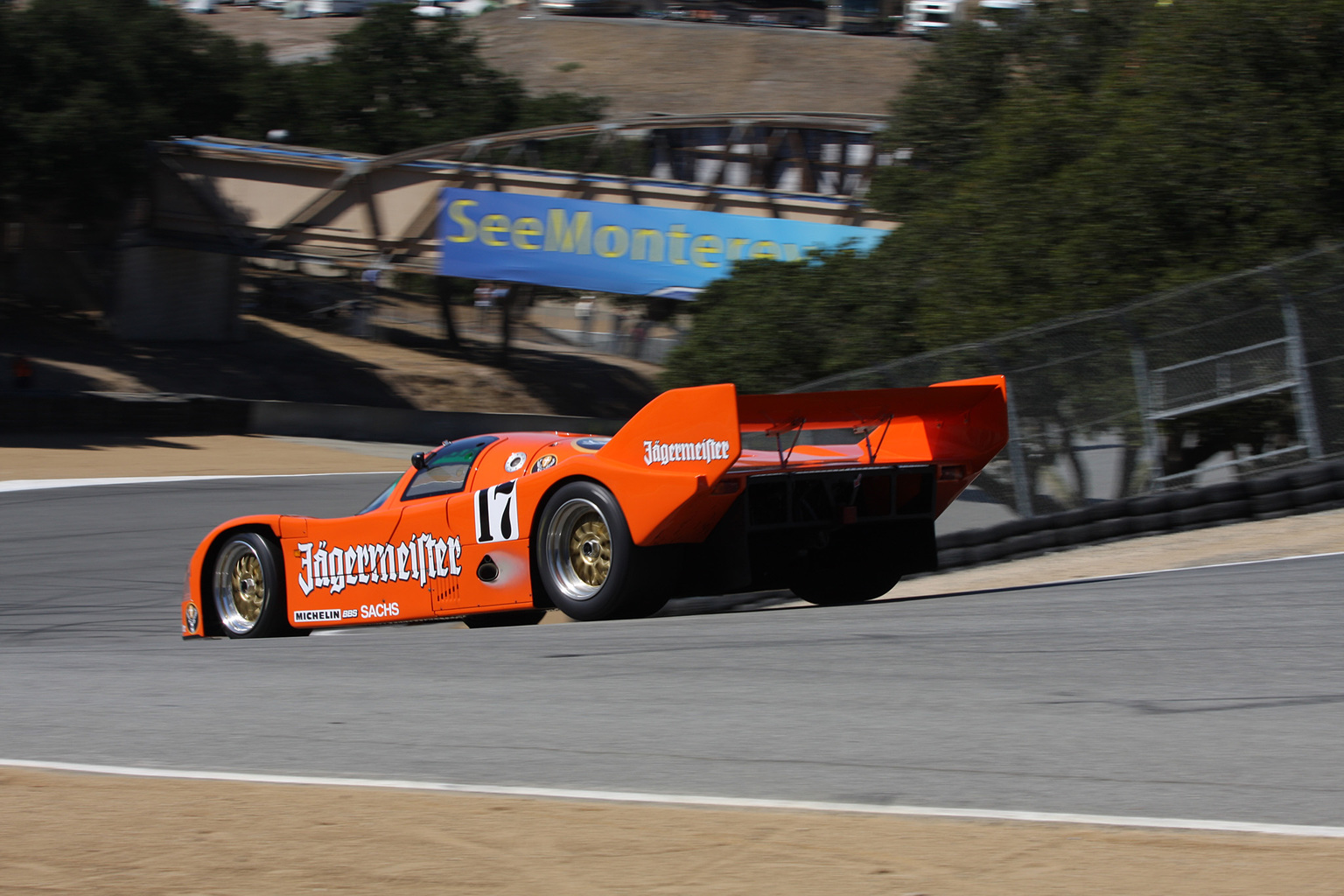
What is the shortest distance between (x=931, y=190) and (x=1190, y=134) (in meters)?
9.16

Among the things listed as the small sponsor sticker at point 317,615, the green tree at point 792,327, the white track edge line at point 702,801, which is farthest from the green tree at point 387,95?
the white track edge line at point 702,801

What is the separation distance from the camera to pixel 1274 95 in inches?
512

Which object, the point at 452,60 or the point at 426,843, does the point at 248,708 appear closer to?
the point at 426,843

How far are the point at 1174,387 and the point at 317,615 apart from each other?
6.50 m

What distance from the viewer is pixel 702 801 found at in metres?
3.67

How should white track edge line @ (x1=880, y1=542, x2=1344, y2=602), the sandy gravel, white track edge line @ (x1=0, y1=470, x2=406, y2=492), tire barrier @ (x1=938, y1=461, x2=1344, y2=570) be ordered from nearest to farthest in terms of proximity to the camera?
the sandy gravel → white track edge line @ (x1=880, y1=542, x2=1344, y2=602) → tire barrier @ (x1=938, y1=461, x2=1344, y2=570) → white track edge line @ (x1=0, y1=470, x2=406, y2=492)

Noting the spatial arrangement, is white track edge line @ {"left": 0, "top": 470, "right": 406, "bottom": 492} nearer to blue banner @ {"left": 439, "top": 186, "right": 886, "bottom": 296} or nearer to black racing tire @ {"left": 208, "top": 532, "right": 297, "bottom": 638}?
blue banner @ {"left": 439, "top": 186, "right": 886, "bottom": 296}

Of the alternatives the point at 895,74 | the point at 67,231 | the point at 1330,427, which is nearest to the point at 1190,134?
the point at 1330,427

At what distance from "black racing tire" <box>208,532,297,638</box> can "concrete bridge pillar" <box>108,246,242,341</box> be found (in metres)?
33.4

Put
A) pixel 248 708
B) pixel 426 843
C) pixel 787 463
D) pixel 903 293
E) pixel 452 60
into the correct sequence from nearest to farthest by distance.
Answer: pixel 426 843 → pixel 248 708 → pixel 787 463 → pixel 903 293 → pixel 452 60

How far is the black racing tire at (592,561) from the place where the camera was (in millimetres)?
7074

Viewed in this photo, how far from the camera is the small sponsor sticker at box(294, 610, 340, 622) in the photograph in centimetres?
875

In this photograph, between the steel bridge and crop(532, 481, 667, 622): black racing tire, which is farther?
the steel bridge

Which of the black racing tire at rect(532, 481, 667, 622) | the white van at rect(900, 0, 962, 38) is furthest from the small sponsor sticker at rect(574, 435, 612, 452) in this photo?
the white van at rect(900, 0, 962, 38)
